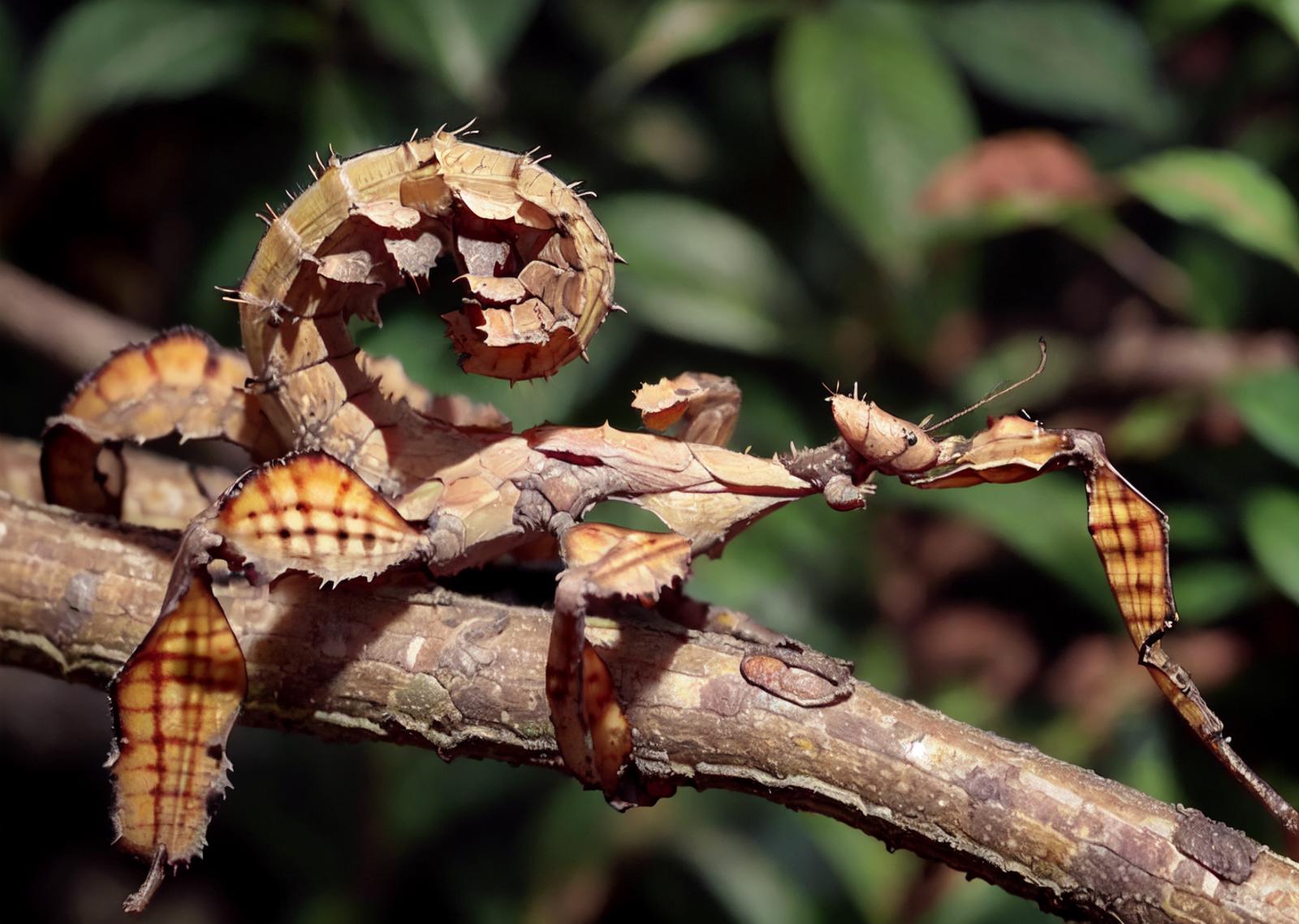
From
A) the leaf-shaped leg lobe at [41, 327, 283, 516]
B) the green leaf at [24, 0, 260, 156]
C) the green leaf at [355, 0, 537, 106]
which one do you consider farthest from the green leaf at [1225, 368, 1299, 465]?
the green leaf at [24, 0, 260, 156]

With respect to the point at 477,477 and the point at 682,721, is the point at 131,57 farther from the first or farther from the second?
the point at 682,721

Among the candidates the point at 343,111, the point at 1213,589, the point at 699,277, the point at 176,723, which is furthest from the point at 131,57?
the point at 1213,589

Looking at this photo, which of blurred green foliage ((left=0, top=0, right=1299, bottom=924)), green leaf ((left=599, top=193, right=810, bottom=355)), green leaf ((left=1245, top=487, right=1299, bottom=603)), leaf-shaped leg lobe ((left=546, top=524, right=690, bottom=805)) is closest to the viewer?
leaf-shaped leg lobe ((left=546, top=524, right=690, bottom=805))

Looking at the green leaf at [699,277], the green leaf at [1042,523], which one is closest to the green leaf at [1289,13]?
the green leaf at [1042,523]

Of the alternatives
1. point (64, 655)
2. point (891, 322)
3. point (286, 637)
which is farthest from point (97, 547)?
point (891, 322)

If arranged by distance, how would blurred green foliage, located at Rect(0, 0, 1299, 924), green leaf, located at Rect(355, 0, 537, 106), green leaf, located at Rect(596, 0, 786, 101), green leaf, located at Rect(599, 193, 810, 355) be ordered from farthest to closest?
1. green leaf, located at Rect(599, 193, 810, 355)
2. green leaf, located at Rect(596, 0, 786, 101)
3. blurred green foliage, located at Rect(0, 0, 1299, 924)
4. green leaf, located at Rect(355, 0, 537, 106)

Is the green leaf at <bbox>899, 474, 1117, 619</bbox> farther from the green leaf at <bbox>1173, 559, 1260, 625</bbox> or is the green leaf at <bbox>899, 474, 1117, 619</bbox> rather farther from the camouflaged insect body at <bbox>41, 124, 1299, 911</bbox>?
the camouflaged insect body at <bbox>41, 124, 1299, 911</bbox>
